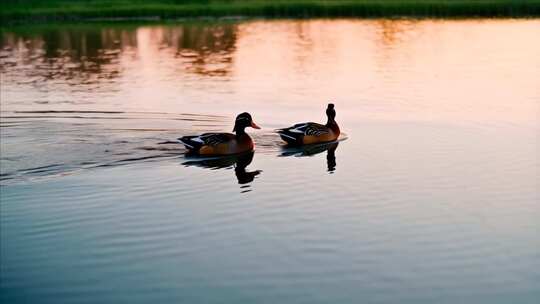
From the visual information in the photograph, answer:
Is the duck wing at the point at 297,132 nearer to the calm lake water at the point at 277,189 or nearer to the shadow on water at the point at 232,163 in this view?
the calm lake water at the point at 277,189

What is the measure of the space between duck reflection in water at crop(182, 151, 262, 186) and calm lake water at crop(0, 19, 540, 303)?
0.19ft

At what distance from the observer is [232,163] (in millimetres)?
18125

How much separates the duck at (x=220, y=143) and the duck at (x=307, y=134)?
30.9 inches

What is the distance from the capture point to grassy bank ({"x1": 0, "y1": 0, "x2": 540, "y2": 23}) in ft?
181

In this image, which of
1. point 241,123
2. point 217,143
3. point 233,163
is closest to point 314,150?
point 241,123

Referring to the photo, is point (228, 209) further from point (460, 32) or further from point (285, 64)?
point (460, 32)

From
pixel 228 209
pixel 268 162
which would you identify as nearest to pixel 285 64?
pixel 268 162

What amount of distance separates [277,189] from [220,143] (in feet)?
9.94

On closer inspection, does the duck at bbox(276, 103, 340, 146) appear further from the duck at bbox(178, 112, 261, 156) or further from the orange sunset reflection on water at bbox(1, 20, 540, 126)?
the orange sunset reflection on water at bbox(1, 20, 540, 126)

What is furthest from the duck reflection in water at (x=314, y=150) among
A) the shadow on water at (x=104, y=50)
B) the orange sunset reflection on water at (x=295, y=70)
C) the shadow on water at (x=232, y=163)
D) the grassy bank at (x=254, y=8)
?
the grassy bank at (x=254, y=8)

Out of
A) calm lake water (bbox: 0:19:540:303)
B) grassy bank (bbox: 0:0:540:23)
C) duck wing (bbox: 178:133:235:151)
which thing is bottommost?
calm lake water (bbox: 0:19:540:303)

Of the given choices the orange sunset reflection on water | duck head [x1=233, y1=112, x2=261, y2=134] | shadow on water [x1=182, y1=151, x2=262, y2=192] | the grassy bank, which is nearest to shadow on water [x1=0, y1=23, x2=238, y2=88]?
the orange sunset reflection on water

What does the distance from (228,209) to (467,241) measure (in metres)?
3.90

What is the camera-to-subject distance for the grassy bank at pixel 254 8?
181ft
